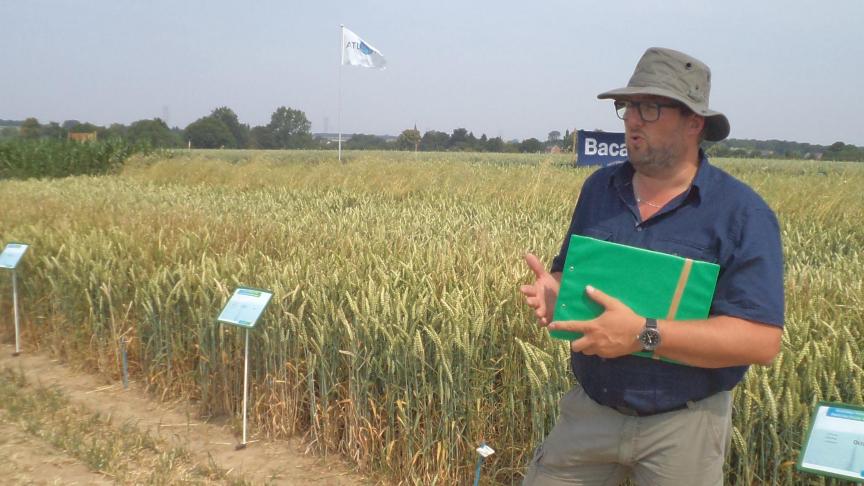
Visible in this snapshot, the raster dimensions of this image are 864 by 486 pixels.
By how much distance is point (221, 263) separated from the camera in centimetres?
418

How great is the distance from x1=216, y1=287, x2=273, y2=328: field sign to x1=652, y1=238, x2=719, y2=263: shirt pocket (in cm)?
200

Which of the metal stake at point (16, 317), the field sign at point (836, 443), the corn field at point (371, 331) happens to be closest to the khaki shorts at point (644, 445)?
the field sign at point (836, 443)

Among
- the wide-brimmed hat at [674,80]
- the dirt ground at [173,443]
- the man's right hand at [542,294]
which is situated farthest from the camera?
the dirt ground at [173,443]

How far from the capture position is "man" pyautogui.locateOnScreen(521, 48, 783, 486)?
149 cm

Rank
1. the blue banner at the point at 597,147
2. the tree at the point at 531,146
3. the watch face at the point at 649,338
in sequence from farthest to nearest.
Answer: the tree at the point at 531,146 → the blue banner at the point at 597,147 → the watch face at the point at 649,338

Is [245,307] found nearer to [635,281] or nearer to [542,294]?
[542,294]

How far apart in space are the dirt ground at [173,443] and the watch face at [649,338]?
1894 mm

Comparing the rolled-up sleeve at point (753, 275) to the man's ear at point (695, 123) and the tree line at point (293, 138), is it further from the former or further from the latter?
the tree line at point (293, 138)

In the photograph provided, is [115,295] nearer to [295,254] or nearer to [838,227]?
[295,254]

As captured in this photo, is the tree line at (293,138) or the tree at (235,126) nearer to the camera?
the tree line at (293,138)

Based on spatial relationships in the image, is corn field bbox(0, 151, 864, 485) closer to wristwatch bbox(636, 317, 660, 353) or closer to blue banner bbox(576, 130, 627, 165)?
wristwatch bbox(636, 317, 660, 353)

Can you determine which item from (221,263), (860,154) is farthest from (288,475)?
(860,154)

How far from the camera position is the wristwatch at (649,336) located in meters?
1.48

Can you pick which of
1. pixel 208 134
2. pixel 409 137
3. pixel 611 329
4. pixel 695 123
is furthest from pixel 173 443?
pixel 208 134
